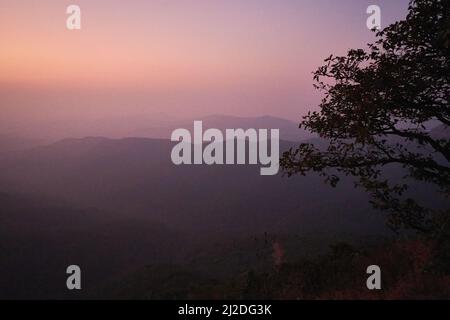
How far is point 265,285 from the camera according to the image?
12.3 m

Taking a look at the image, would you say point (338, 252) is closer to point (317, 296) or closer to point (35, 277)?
point (317, 296)

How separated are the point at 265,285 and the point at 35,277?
430 ft

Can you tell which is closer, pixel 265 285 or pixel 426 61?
pixel 426 61

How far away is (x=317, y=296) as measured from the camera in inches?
421

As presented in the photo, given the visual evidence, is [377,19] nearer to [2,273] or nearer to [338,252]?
[338,252]

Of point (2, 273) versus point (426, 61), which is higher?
point (426, 61)

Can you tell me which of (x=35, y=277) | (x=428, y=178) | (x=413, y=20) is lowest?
(x=35, y=277)

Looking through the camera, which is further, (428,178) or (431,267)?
(428,178)

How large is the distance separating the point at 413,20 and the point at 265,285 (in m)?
9.28
